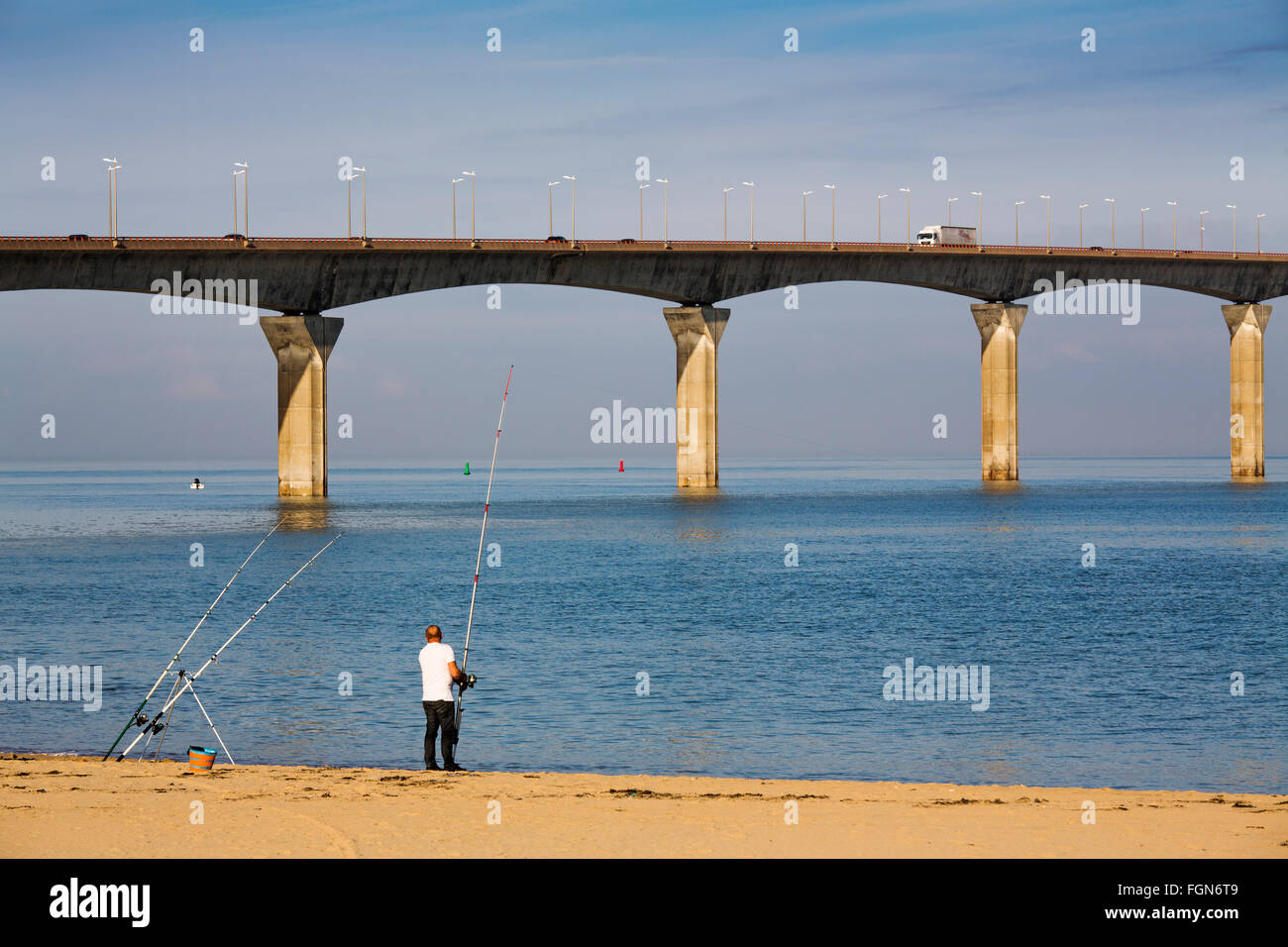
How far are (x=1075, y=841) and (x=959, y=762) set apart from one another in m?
6.60

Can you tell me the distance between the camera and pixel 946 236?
4299 inches

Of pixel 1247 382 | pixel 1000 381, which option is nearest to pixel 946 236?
pixel 1000 381

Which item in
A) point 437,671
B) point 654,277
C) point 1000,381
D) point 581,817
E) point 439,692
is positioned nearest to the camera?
point 581,817

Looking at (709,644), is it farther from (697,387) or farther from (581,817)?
(697,387)

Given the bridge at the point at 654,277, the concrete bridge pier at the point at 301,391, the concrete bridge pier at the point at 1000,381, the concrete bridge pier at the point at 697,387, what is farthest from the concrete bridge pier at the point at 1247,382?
the concrete bridge pier at the point at 301,391

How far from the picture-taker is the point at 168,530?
77.0 metres

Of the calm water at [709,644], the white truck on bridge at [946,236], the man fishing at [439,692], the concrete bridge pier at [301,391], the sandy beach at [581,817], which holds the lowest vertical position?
the calm water at [709,644]

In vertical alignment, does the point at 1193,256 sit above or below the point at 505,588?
above

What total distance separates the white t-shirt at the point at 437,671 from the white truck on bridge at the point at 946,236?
313ft

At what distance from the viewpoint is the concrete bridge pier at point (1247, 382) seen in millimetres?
123750

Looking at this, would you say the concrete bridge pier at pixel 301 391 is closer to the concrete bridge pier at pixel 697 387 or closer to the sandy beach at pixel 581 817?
the concrete bridge pier at pixel 697 387

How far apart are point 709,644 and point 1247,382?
108 m
